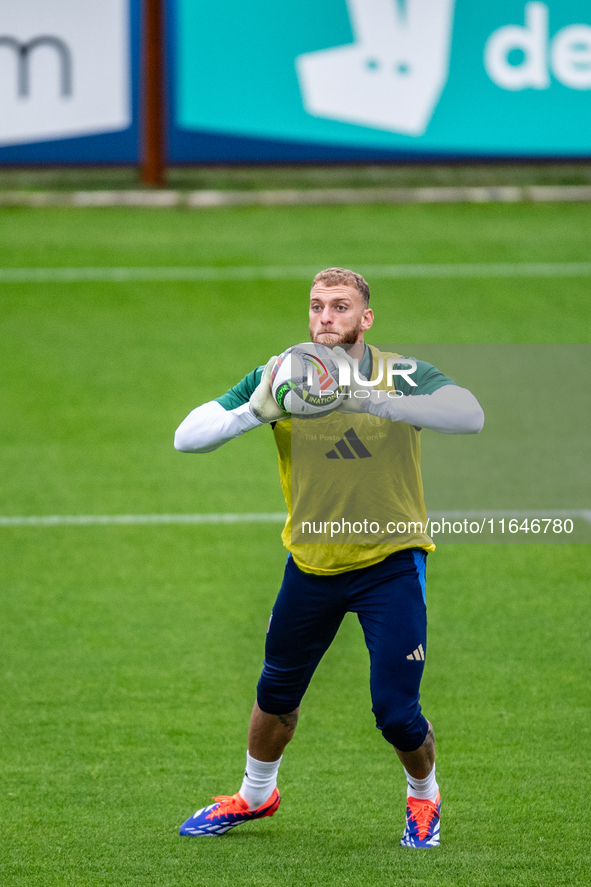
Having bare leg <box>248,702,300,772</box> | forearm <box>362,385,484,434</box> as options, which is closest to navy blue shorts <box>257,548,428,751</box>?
bare leg <box>248,702,300,772</box>

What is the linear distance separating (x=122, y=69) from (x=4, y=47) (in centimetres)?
156

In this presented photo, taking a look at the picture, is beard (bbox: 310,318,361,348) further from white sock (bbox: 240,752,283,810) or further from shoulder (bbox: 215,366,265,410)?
white sock (bbox: 240,752,283,810)

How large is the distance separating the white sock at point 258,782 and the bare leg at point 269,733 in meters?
0.04

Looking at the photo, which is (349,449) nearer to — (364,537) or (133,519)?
(364,537)

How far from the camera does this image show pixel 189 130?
53.8 ft

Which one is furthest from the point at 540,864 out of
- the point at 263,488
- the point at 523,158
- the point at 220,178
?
the point at 220,178

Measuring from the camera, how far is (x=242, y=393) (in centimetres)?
462

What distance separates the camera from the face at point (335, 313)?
175 inches

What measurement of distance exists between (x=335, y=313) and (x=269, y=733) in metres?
1.73

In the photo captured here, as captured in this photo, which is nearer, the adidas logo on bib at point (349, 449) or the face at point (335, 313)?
the face at point (335, 313)

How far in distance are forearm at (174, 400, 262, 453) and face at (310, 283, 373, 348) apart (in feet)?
1.31

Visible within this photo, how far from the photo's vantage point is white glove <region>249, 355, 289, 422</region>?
4.32 meters

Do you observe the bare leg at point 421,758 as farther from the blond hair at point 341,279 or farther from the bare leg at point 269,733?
the blond hair at point 341,279

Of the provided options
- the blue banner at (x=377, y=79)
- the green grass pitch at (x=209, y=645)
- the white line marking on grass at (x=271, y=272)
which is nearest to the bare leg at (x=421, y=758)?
A: the green grass pitch at (x=209, y=645)
